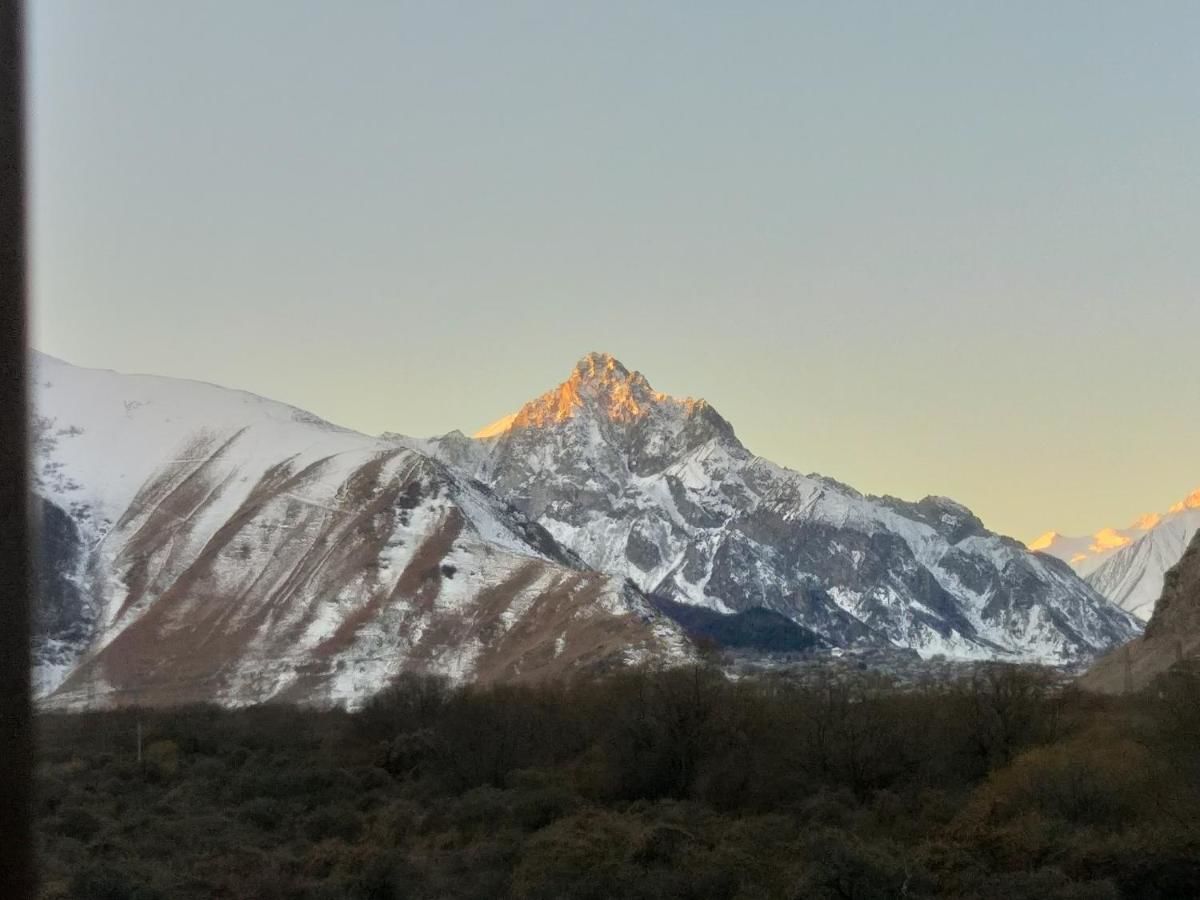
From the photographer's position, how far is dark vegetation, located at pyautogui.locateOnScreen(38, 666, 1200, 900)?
3384 centimetres

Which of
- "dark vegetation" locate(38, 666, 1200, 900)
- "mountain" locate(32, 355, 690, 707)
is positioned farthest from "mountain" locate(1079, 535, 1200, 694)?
"mountain" locate(32, 355, 690, 707)

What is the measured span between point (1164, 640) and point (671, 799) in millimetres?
44864

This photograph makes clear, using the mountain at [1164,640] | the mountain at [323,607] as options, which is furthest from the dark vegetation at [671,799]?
the mountain at [323,607]

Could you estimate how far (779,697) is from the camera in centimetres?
6147

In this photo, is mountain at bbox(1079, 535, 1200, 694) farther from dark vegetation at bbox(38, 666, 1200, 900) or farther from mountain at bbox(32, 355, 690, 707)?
mountain at bbox(32, 355, 690, 707)

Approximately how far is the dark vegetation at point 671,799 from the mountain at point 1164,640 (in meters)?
16.1

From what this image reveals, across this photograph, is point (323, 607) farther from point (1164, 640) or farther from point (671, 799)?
point (671, 799)

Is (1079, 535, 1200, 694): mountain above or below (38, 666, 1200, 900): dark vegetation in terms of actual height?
above

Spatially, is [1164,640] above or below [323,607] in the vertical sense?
below

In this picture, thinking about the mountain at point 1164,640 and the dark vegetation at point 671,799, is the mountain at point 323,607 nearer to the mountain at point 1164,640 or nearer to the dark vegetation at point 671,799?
the mountain at point 1164,640

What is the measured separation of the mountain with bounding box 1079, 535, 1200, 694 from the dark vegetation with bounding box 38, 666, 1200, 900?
52.7ft

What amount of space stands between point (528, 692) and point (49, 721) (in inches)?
1468

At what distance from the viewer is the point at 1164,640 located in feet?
272

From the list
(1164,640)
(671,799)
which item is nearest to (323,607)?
(1164,640)
